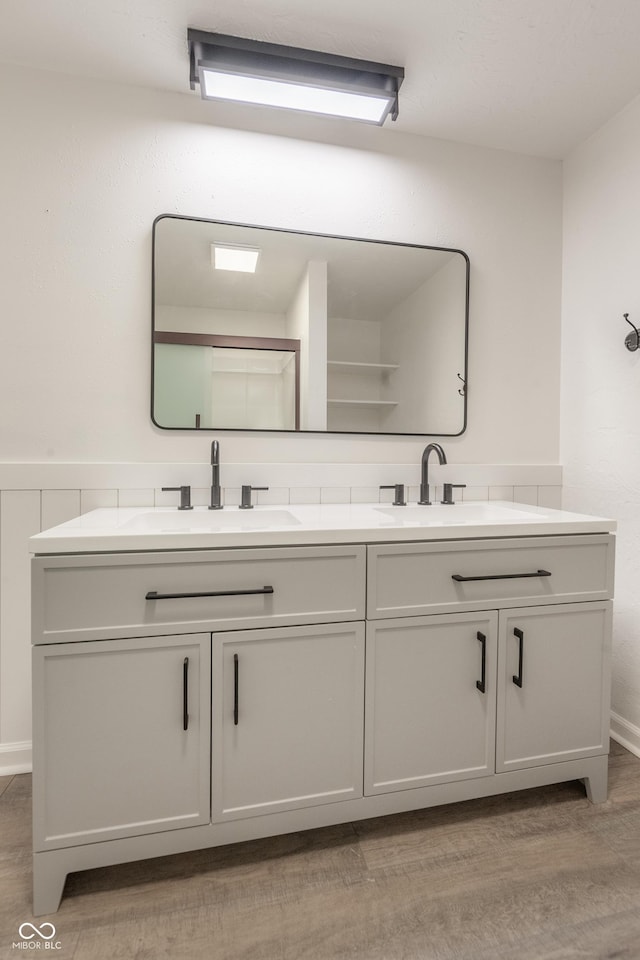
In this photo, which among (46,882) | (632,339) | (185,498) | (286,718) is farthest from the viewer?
(632,339)

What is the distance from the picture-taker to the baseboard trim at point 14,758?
1689mm

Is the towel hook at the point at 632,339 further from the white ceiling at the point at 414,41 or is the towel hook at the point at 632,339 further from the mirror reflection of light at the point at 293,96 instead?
the mirror reflection of light at the point at 293,96

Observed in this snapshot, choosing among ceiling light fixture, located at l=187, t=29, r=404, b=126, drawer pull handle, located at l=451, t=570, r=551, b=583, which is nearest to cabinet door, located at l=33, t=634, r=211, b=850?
drawer pull handle, located at l=451, t=570, r=551, b=583

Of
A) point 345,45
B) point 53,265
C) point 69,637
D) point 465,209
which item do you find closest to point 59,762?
point 69,637

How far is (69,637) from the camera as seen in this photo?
1159 millimetres

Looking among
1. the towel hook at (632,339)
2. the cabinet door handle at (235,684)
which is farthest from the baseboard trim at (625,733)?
the cabinet door handle at (235,684)

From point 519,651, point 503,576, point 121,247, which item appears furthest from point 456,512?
point 121,247

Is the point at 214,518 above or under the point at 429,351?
under

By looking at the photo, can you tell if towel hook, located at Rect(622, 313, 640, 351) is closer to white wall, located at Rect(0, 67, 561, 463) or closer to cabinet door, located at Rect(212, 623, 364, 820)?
white wall, located at Rect(0, 67, 561, 463)

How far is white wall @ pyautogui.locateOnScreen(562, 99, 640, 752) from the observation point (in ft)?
6.14

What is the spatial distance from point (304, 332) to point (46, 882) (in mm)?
1766

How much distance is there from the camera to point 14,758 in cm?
171

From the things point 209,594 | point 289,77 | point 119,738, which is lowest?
point 119,738

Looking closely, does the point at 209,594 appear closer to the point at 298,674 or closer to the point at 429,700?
the point at 298,674
